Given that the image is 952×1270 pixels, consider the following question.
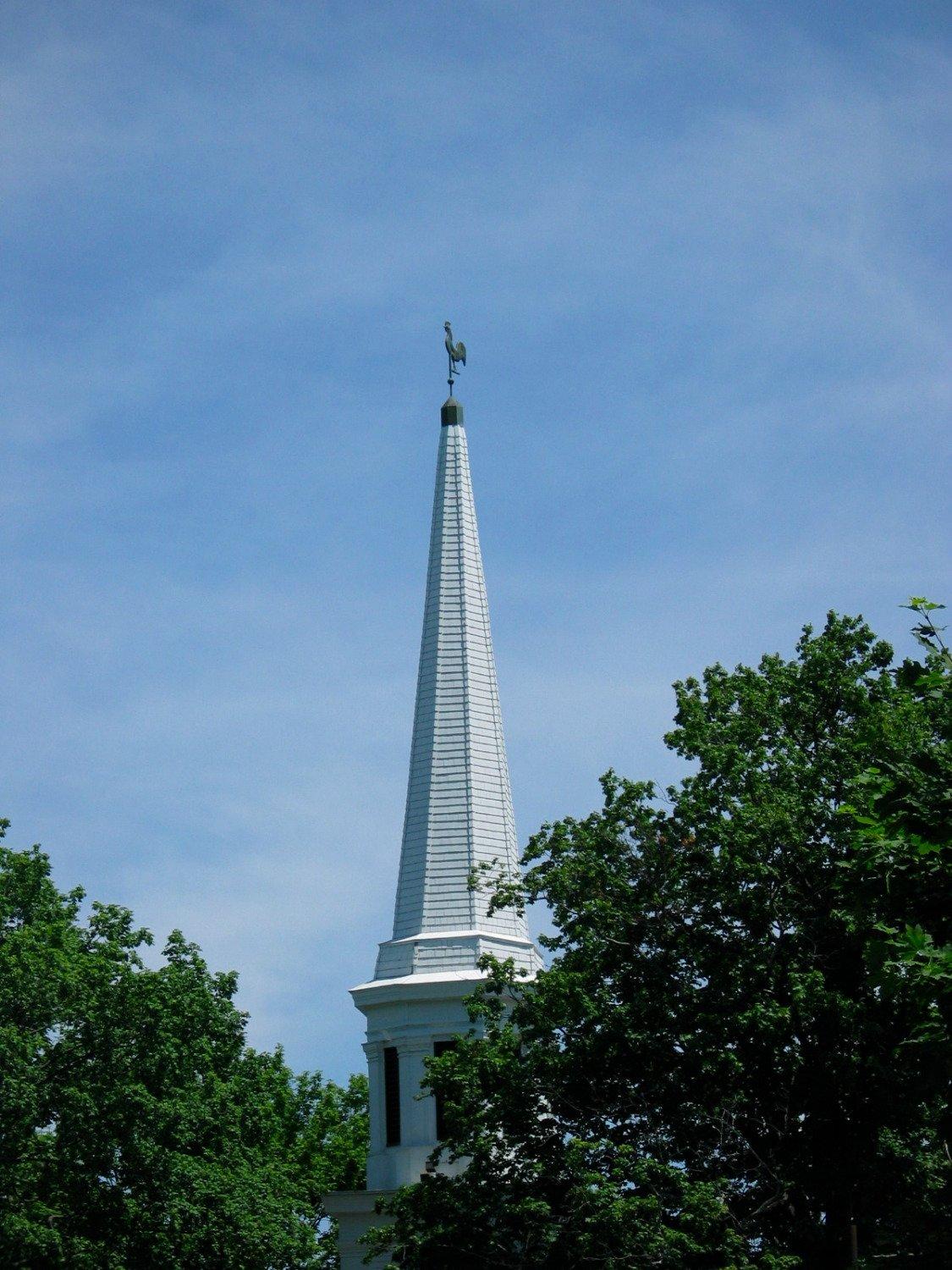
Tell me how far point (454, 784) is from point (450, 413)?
9.79 meters

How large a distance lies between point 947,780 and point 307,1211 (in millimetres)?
28386

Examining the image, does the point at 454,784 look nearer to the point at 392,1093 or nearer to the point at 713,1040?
the point at 392,1093

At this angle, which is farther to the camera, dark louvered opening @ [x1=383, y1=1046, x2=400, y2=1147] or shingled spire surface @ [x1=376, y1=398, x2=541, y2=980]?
shingled spire surface @ [x1=376, y1=398, x2=541, y2=980]

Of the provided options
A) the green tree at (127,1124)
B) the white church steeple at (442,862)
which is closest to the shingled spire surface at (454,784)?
the white church steeple at (442,862)

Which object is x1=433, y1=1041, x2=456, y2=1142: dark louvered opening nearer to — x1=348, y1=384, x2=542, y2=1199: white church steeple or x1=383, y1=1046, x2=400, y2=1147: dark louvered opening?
x1=348, y1=384, x2=542, y2=1199: white church steeple

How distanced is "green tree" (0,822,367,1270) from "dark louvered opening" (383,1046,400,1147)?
2954 millimetres

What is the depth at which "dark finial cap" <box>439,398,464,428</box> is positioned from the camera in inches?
2219

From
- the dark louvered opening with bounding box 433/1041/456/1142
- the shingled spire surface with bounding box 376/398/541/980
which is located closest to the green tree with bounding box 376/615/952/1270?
the dark louvered opening with bounding box 433/1041/456/1142

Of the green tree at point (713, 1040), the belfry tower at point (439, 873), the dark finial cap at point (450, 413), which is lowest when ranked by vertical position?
the green tree at point (713, 1040)

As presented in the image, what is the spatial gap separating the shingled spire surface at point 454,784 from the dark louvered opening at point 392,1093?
1.75 metres

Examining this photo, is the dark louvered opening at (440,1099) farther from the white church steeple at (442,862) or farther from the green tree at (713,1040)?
the green tree at (713,1040)

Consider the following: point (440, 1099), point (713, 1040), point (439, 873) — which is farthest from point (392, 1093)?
point (713, 1040)

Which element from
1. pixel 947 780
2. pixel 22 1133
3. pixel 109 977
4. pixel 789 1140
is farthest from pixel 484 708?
pixel 947 780

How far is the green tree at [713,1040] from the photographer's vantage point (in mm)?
37000
